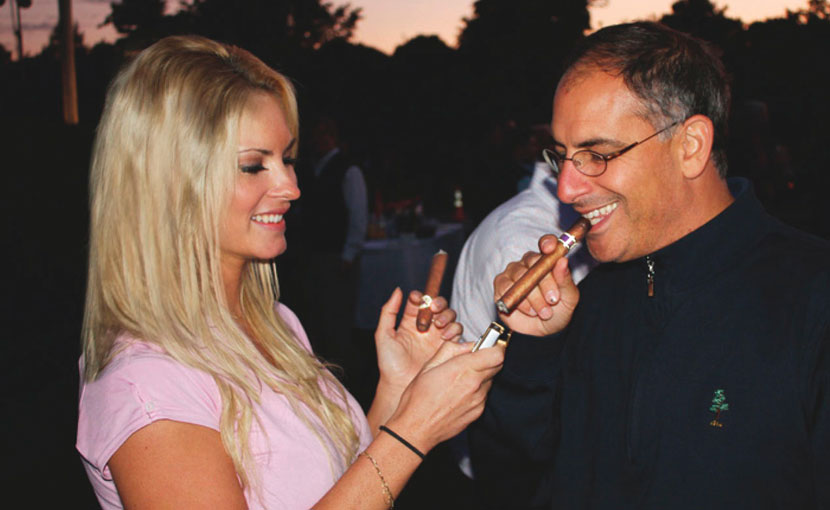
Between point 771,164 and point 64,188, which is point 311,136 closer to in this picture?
point 64,188

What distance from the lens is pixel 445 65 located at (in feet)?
85.9

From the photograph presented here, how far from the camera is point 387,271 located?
25.0 feet

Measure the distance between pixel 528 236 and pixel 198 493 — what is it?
1.99m

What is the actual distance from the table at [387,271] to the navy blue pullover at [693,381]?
531 cm

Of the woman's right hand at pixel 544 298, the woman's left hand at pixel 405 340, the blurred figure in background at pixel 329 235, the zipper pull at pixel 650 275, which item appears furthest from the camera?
the blurred figure in background at pixel 329 235

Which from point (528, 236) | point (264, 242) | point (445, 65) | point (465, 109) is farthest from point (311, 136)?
point (445, 65)

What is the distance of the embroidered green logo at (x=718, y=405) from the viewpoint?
161 cm

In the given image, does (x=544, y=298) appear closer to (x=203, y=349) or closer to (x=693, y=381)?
(x=693, y=381)

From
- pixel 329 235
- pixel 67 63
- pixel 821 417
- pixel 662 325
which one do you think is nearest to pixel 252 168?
pixel 662 325

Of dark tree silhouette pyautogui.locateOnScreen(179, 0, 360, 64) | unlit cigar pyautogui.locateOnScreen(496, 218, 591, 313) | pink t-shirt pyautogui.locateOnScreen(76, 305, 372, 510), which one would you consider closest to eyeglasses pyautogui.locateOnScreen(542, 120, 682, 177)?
unlit cigar pyautogui.locateOnScreen(496, 218, 591, 313)

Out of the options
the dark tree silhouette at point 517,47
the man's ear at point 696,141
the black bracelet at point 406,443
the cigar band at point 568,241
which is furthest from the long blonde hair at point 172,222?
the dark tree silhouette at point 517,47

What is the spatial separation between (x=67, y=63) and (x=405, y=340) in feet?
33.7

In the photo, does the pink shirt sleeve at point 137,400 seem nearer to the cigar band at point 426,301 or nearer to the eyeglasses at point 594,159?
the cigar band at point 426,301

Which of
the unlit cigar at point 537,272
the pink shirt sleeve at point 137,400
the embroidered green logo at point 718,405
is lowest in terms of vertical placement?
the pink shirt sleeve at point 137,400
